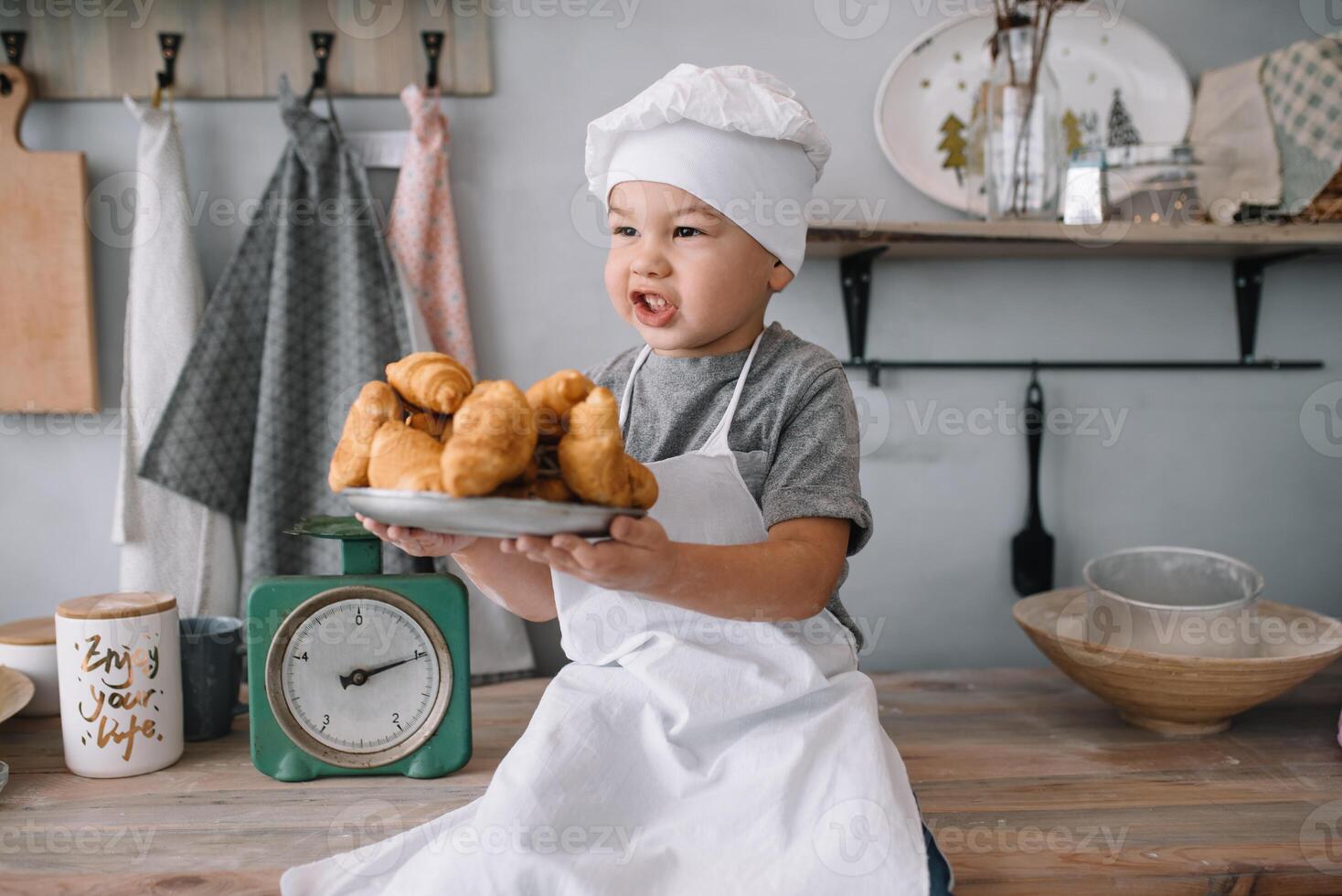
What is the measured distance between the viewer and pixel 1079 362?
1480 mm

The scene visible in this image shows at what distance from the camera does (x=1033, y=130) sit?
1301 millimetres

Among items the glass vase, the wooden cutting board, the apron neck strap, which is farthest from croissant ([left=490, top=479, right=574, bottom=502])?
the wooden cutting board

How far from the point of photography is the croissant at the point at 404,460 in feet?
2.17

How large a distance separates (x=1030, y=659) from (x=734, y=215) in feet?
3.11

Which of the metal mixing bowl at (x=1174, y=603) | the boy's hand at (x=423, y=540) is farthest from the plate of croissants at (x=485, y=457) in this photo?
the metal mixing bowl at (x=1174, y=603)

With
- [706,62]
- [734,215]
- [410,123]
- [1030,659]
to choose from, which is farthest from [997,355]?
[410,123]

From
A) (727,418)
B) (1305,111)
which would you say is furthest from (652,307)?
(1305,111)

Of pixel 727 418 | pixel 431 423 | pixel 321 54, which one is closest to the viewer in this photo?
pixel 431 423

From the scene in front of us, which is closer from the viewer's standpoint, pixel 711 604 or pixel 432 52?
pixel 711 604

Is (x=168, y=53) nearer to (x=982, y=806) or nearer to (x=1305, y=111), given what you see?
(x=982, y=806)

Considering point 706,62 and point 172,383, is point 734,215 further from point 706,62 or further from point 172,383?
point 172,383

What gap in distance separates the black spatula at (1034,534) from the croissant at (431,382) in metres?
0.97

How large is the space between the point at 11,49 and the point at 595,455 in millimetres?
1120

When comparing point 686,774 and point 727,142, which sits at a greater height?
point 727,142
